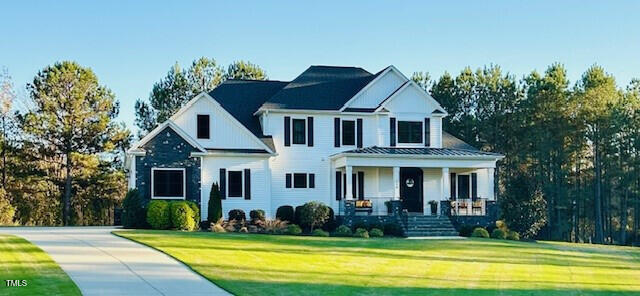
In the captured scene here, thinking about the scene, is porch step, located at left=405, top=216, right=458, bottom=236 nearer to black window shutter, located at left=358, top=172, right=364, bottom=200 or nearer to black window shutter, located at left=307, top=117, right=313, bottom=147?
black window shutter, located at left=358, top=172, right=364, bottom=200

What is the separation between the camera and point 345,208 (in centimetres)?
3706

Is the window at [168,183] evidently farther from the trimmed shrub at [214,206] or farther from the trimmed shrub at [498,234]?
the trimmed shrub at [498,234]

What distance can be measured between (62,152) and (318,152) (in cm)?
1727

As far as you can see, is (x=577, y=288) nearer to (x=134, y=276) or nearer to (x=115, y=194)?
(x=134, y=276)

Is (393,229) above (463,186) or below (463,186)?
below

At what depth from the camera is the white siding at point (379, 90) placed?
131 ft

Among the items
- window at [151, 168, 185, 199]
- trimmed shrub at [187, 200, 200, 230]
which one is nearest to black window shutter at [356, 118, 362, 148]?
window at [151, 168, 185, 199]

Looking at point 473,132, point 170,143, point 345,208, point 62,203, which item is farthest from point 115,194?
point 473,132

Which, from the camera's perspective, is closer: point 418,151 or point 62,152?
point 418,151

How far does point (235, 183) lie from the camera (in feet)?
123

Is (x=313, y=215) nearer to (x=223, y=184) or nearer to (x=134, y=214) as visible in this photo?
(x=223, y=184)

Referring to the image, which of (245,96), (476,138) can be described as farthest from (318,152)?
(476,138)

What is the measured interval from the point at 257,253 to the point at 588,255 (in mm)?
12388

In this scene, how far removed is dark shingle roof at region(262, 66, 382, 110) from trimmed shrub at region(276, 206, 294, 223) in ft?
16.3
